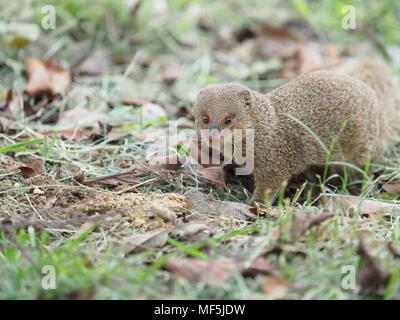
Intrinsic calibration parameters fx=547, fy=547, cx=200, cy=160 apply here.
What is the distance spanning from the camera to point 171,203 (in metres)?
3.12

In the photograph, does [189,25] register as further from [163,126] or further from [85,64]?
[163,126]

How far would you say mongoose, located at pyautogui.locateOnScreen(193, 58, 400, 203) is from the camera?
149 inches

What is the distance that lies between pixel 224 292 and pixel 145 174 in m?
1.61

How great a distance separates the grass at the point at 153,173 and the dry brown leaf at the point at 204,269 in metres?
0.03

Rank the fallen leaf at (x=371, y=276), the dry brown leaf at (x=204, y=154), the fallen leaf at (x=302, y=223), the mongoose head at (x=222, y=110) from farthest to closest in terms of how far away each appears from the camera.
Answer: the dry brown leaf at (x=204, y=154) → the mongoose head at (x=222, y=110) → the fallen leaf at (x=302, y=223) → the fallen leaf at (x=371, y=276)

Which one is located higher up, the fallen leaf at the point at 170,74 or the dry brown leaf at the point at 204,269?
the fallen leaf at the point at 170,74

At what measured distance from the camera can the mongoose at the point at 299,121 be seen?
3785 millimetres

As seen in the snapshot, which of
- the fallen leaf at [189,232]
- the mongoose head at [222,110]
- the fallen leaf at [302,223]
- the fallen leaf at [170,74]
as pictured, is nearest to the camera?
the fallen leaf at [302,223]

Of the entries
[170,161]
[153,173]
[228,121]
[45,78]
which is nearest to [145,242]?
[153,173]

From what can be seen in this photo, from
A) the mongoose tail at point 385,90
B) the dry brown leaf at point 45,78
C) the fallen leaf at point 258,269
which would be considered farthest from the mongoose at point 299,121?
the dry brown leaf at point 45,78

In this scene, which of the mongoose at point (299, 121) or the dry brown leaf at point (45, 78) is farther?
the dry brown leaf at point (45, 78)

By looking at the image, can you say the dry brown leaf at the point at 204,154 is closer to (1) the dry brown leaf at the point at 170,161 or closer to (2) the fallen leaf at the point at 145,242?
(1) the dry brown leaf at the point at 170,161

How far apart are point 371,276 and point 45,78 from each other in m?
Result: 3.64

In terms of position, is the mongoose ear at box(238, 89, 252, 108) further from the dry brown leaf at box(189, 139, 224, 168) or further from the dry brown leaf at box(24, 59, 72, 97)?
the dry brown leaf at box(24, 59, 72, 97)
